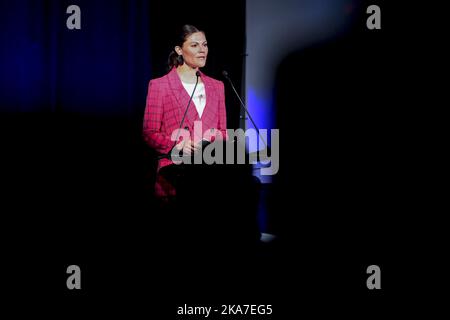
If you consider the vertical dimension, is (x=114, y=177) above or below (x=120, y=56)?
below

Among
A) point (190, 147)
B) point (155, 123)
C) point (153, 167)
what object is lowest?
point (153, 167)

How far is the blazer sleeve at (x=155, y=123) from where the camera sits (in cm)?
224

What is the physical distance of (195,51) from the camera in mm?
2303

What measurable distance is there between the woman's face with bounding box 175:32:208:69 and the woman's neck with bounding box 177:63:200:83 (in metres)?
0.02

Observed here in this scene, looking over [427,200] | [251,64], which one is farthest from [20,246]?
[427,200]

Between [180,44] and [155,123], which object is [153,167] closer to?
[155,123]

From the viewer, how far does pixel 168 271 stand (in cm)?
206

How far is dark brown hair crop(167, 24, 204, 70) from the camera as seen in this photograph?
2318 mm

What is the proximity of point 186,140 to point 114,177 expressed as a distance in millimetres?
456

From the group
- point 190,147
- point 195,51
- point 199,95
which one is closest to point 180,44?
point 195,51

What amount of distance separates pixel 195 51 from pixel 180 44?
0.10 metres

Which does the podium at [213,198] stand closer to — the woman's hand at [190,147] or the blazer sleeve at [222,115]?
the woman's hand at [190,147]
